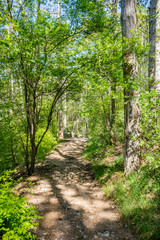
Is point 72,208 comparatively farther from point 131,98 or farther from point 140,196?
point 131,98

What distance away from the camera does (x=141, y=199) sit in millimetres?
3543

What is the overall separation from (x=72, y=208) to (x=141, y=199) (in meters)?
1.97

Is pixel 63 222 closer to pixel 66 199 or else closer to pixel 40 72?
pixel 66 199

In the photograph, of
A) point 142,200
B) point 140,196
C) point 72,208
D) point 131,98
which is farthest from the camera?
point 131,98

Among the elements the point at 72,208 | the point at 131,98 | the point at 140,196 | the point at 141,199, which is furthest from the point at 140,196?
the point at 131,98

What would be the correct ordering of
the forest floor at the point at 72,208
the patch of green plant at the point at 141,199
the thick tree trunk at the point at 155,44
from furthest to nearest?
the thick tree trunk at the point at 155,44 < the forest floor at the point at 72,208 < the patch of green plant at the point at 141,199

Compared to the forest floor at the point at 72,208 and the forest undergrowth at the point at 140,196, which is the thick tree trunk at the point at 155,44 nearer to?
the forest undergrowth at the point at 140,196

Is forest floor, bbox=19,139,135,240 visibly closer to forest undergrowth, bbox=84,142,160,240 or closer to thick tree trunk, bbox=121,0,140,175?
forest undergrowth, bbox=84,142,160,240

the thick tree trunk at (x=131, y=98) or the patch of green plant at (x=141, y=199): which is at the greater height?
the thick tree trunk at (x=131, y=98)

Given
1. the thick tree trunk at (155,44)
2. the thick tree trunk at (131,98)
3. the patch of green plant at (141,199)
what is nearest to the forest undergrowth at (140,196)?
the patch of green plant at (141,199)

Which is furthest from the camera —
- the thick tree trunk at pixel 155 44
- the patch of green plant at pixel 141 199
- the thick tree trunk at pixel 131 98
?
the thick tree trunk at pixel 155 44

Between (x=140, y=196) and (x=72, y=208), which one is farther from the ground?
(x=140, y=196)

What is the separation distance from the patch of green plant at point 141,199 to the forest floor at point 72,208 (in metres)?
0.26

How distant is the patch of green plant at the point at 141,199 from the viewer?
9.54ft
